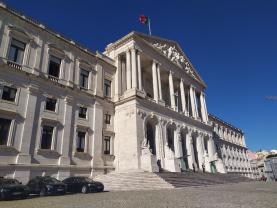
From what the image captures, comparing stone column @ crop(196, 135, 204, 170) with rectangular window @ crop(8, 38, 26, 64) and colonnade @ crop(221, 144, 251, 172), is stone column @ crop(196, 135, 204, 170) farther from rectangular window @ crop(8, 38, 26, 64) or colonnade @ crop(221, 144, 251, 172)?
rectangular window @ crop(8, 38, 26, 64)

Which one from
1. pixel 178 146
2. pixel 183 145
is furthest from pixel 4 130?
pixel 183 145

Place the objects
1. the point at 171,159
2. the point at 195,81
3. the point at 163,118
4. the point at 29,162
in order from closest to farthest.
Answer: the point at 29,162
the point at 171,159
the point at 163,118
the point at 195,81

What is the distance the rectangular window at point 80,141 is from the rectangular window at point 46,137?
3453 millimetres

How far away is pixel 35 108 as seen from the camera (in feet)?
73.7

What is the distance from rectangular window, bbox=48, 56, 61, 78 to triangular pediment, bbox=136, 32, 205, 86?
1294cm

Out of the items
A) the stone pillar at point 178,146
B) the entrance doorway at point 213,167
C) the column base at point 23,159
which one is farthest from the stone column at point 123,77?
the entrance doorway at point 213,167

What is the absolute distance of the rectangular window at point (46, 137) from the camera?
74.0 ft

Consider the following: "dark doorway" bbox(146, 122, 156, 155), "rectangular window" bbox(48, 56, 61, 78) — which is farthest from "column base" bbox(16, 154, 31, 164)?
"dark doorway" bbox(146, 122, 156, 155)

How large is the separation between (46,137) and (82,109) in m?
5.89

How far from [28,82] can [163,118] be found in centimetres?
1855

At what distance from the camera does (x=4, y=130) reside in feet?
64.9

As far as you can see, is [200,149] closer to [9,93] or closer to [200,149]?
[200,149]

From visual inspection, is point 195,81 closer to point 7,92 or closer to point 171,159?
point 171,159

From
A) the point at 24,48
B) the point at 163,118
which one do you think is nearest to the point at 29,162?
the point at 24,48
